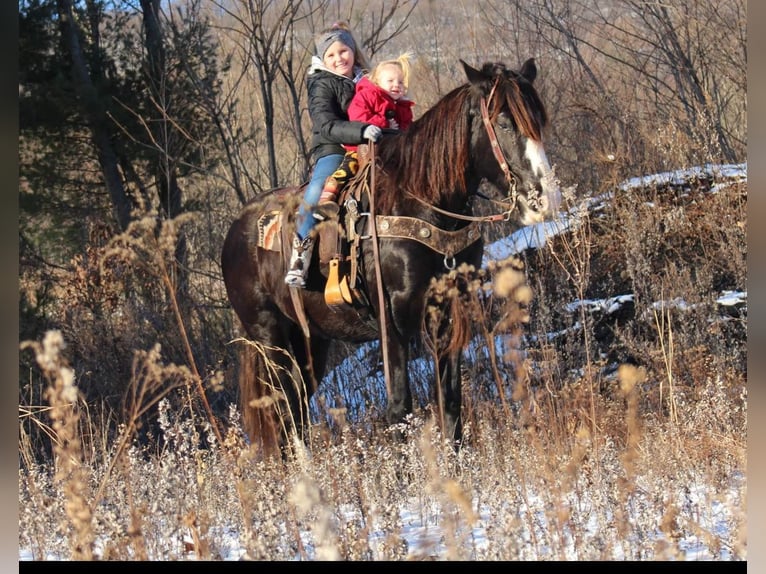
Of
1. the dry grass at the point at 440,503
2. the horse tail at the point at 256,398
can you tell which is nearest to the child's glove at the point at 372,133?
the dry grass at the point at 440,503

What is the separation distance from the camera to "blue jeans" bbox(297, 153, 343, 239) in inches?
200

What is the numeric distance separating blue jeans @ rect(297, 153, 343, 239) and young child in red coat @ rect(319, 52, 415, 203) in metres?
0.03

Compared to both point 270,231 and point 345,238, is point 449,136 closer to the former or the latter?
point 345,238

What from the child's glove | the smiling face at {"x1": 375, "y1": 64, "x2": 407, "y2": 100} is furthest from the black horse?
the smiling face at {"x1": 375, "y1": 64, "x2": 407, "y2": 100}

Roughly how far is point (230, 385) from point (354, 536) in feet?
15.9

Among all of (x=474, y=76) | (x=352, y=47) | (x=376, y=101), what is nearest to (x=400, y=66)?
(x=376, y=101)

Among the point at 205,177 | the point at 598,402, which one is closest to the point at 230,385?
the point at 205,177

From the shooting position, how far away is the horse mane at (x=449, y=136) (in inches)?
176

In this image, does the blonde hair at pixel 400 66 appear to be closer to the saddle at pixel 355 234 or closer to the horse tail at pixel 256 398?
the saddle at pixel 355 234

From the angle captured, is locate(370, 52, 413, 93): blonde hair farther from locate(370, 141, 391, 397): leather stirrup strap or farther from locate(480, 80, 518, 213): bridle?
locate(480, 80, 518, 213): bridle

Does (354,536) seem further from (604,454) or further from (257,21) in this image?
(257,21)

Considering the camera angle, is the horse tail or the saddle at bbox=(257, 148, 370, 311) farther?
the horse tail
